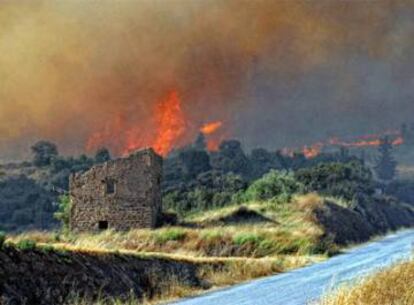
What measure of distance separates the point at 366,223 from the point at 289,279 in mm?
35120

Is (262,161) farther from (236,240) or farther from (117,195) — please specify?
(236,240)

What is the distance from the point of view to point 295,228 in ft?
144

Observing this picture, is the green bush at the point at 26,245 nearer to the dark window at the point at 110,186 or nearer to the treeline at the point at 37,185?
the dark window at the point at 110,186

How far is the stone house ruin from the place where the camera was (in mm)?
46562

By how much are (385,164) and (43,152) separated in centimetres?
9628

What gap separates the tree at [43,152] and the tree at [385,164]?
8950 centimetres

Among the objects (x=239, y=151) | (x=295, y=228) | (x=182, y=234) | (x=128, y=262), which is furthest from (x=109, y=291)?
(x=239, y=151)

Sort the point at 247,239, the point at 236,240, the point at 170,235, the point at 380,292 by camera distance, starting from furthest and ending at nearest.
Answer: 1. the point at 170,235
2. the point at 236,240
3. the point at 247,239
4. the point at 380,292

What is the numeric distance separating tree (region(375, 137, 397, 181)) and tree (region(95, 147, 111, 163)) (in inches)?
3291

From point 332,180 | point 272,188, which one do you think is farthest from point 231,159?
point 272,188

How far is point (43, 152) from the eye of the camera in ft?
431

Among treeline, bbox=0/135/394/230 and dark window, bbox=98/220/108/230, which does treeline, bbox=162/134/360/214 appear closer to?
treeline, bbox=0/135/394/230

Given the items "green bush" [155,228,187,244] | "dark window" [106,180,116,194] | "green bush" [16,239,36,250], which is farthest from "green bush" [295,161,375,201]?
"green bush" [16,239,36,250]

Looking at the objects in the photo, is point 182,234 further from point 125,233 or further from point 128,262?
point 128,262
